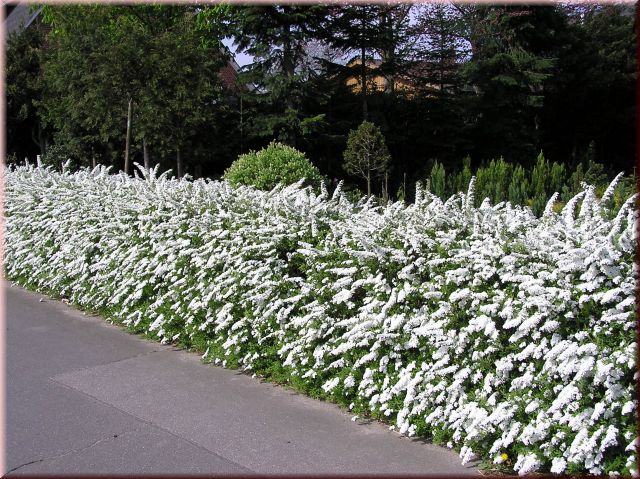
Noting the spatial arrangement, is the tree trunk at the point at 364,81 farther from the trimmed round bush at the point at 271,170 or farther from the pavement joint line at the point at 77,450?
the pavement joint line at the point at 77,450

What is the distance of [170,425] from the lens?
4.27m

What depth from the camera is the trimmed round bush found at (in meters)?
9.80

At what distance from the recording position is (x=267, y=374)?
5117 mm

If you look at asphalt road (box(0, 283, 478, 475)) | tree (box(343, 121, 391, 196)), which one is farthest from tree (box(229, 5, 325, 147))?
asphalt road (box(0, 283, 478, 475))

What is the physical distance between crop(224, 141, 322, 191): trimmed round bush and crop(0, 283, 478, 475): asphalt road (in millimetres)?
4283

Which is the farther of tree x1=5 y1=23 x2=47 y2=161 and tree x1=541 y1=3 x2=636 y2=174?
tree x1=541 y1=3 x2=636 y2=174

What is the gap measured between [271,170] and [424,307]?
6242 mm

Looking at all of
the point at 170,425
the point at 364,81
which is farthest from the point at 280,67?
the point at 170,425

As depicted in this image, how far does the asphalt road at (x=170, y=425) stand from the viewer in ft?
12.2

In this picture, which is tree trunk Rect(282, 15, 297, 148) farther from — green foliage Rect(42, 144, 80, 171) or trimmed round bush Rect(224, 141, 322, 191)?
trimmed round bush Rect(224, 141, 322, 191)

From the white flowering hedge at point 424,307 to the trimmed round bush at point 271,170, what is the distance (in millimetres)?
3071

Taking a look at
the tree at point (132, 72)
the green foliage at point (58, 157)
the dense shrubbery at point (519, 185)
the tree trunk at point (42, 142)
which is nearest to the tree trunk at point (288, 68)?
the tree at point (132, 72)

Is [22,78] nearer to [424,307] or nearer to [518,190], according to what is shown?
[518,190]

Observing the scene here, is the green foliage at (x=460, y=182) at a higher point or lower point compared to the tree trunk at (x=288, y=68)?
lower
